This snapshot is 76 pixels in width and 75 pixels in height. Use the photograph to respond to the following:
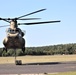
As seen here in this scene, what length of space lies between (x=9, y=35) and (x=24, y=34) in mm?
4552

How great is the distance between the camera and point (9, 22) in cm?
6712

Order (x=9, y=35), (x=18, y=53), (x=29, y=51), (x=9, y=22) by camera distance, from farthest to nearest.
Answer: (x=29, y=51)
(x=18, y=53)
(x=9, y=22)
(x=9, y=35)

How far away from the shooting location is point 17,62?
224 ft

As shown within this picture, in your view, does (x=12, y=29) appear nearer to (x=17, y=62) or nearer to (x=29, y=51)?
(x=17, y=62)

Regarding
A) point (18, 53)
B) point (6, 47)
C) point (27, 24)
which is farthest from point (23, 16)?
point (18, 53)

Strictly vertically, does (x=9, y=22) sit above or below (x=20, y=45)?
above

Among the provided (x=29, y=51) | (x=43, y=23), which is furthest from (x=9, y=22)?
(x=29, y=51)

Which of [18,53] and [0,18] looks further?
[18,53]

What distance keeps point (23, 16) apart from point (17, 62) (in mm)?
9044

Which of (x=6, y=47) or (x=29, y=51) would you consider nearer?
(x=6, y=47)

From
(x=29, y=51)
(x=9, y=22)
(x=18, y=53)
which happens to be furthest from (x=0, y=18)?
(x=29, y=51)

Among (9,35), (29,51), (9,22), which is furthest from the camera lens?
(29,51)

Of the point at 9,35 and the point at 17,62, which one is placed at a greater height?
the point at 9,35

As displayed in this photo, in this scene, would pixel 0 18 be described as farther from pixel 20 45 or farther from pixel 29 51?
pixel 29 51
